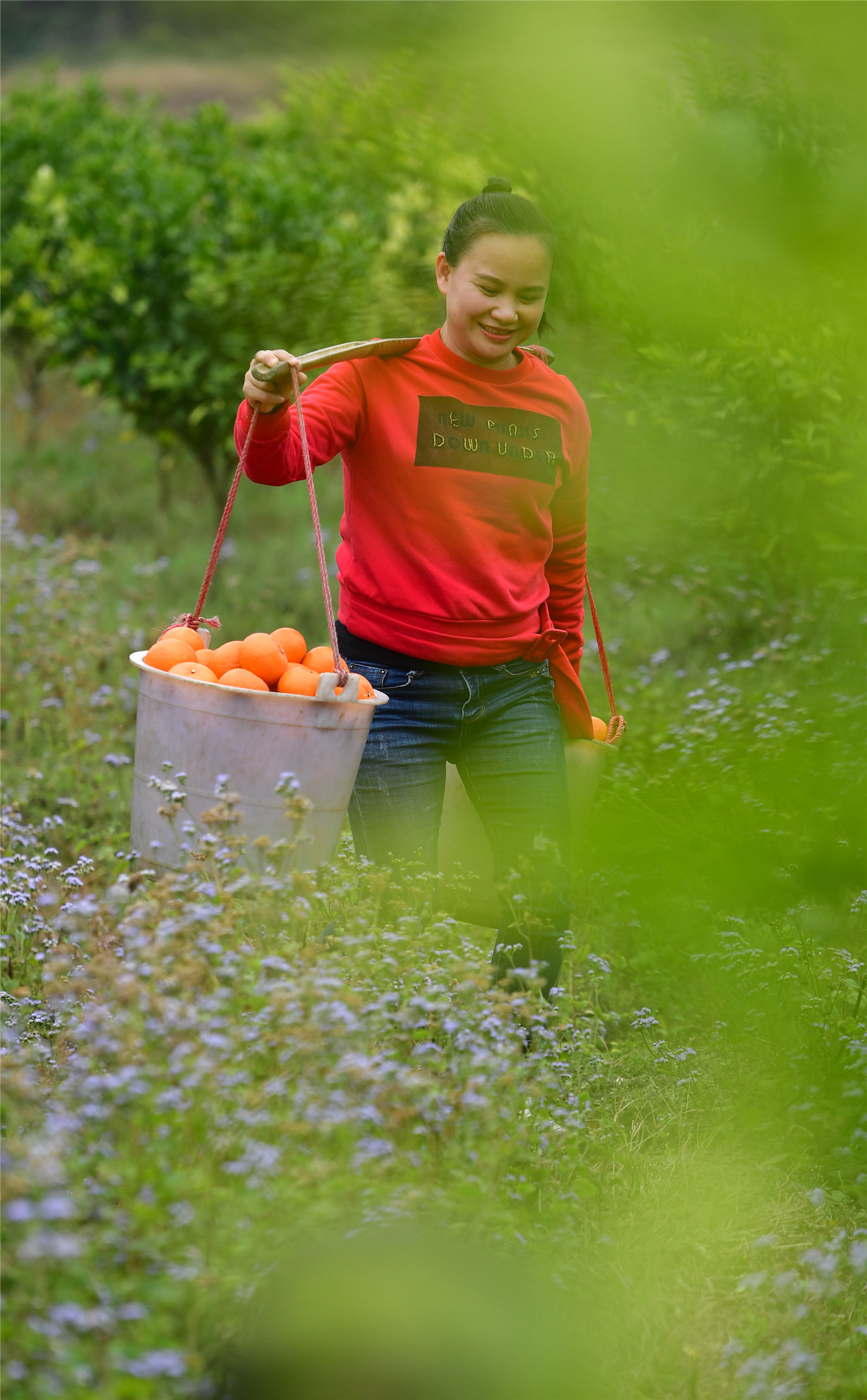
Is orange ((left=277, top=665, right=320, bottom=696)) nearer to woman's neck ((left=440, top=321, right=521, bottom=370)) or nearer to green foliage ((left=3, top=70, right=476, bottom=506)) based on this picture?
woman's neck ((left=440, top=321, right=521, bottom=370))

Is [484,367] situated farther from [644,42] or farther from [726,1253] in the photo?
[644,42]

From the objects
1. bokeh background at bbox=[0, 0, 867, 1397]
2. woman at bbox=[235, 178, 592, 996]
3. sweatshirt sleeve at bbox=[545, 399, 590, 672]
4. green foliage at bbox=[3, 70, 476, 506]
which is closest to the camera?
bokeh background at bbox=[0, 0, 867, 1397]

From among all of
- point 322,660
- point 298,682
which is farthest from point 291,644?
point 298,682

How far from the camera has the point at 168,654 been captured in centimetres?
208

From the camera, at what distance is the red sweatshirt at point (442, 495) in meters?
2.46

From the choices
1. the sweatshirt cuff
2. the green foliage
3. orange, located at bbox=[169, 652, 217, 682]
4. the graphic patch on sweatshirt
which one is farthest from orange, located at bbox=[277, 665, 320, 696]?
the green foliage

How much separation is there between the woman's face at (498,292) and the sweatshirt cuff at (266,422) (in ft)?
1.37

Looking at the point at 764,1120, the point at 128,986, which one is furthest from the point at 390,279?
the point at 128,986

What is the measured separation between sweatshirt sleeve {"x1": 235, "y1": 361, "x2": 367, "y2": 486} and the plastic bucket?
0.80 m

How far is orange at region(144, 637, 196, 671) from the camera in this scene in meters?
2.07

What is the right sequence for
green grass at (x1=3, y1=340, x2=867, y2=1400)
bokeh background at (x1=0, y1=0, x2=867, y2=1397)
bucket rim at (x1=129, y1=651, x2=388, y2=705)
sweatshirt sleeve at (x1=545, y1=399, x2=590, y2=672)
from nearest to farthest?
bokeh background at (x1=0, y1=0, x2=867, y2=1397) < green grass at (x1=3, y1=340, x2=867, y2=1400) < bucket rim at (x1=129, y1=651, x2=388, y2=705) < sweatshirt sleeve at (x1=545, y1=399, x2=590, y2=672)

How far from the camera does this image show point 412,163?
134cm

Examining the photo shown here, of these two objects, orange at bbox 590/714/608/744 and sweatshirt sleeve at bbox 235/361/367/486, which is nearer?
sweatshirt sleeve at bbox 235/361/367/486

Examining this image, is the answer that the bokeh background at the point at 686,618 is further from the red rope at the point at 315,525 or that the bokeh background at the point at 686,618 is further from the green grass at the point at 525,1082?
the red rope at the point at 315,525
